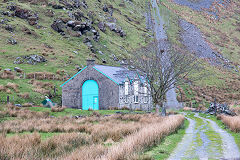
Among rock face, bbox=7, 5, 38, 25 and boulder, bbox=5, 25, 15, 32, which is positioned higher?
rock face, bbox=7, 5, 38, 25

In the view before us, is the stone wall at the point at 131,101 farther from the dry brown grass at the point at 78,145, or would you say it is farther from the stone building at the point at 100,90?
the dry brown grass at the point at 78,145

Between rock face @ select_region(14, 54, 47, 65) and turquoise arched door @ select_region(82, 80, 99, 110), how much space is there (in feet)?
56.7

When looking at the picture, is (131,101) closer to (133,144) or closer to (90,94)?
(90,94)

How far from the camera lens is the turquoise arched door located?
3800 centimetres

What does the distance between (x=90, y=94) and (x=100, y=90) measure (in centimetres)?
196

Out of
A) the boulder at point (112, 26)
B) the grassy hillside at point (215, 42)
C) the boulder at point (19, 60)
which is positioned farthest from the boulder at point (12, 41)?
the grassy hillside at point (215, 42)

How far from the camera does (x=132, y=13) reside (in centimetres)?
11875

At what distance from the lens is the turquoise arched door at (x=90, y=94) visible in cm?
3800

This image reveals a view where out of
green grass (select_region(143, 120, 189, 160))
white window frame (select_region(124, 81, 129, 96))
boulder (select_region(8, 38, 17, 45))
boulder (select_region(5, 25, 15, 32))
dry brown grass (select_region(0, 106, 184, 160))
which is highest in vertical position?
boulder (select_region(5, 25, 15, 32))

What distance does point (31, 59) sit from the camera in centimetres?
5012

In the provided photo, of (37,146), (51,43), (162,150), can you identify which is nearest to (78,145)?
(37,146)

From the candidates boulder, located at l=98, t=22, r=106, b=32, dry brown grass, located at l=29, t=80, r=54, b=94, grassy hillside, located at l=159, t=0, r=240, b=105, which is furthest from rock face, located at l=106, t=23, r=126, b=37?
dry brown grass, located at l=29, t=80, r=54, b=94

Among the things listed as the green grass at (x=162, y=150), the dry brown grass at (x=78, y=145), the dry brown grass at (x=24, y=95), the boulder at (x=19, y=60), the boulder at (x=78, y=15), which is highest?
the boulder at (x=78, y=15)

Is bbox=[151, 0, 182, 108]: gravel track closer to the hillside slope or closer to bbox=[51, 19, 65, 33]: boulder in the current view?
the hillside slope
